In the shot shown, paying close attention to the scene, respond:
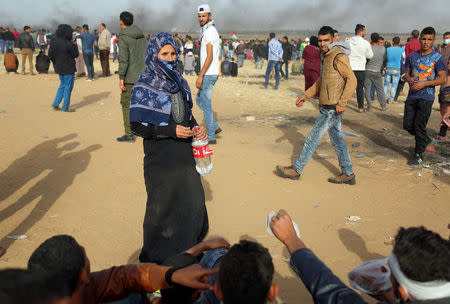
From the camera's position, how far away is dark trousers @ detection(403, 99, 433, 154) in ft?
18.3

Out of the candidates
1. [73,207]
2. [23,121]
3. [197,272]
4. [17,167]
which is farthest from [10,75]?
[197,272]

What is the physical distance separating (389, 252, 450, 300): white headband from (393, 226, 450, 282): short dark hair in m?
0.01

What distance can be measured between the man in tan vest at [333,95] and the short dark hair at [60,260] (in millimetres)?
3905

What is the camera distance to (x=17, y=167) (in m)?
5.57

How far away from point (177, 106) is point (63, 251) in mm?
1616

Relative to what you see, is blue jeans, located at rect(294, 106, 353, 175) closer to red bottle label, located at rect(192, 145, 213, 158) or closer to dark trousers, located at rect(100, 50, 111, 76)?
red bottle label, located at rect(192, 145, 213, 158)

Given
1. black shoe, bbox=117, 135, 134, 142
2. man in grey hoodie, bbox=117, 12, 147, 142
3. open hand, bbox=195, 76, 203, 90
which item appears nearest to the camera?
open hand, bbox=195, 76, 203, 90

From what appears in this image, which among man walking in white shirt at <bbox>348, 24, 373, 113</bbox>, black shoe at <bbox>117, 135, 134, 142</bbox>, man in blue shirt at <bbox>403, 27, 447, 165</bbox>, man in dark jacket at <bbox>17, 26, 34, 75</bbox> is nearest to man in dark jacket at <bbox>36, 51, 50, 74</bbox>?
man in dark jacket at <bbox>17, 26, 34, 75</bbox>

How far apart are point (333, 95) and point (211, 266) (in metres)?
3.58

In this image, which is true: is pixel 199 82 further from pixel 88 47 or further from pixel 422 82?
pixel 88 47

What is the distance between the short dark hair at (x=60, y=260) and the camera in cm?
166

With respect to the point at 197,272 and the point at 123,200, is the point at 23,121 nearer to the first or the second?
the point at 123,200

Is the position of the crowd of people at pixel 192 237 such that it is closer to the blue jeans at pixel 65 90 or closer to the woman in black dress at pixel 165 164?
the woman in black dress at pixel 165 164

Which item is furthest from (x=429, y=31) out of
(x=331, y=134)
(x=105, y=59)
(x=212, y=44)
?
(x=105, y=59)
